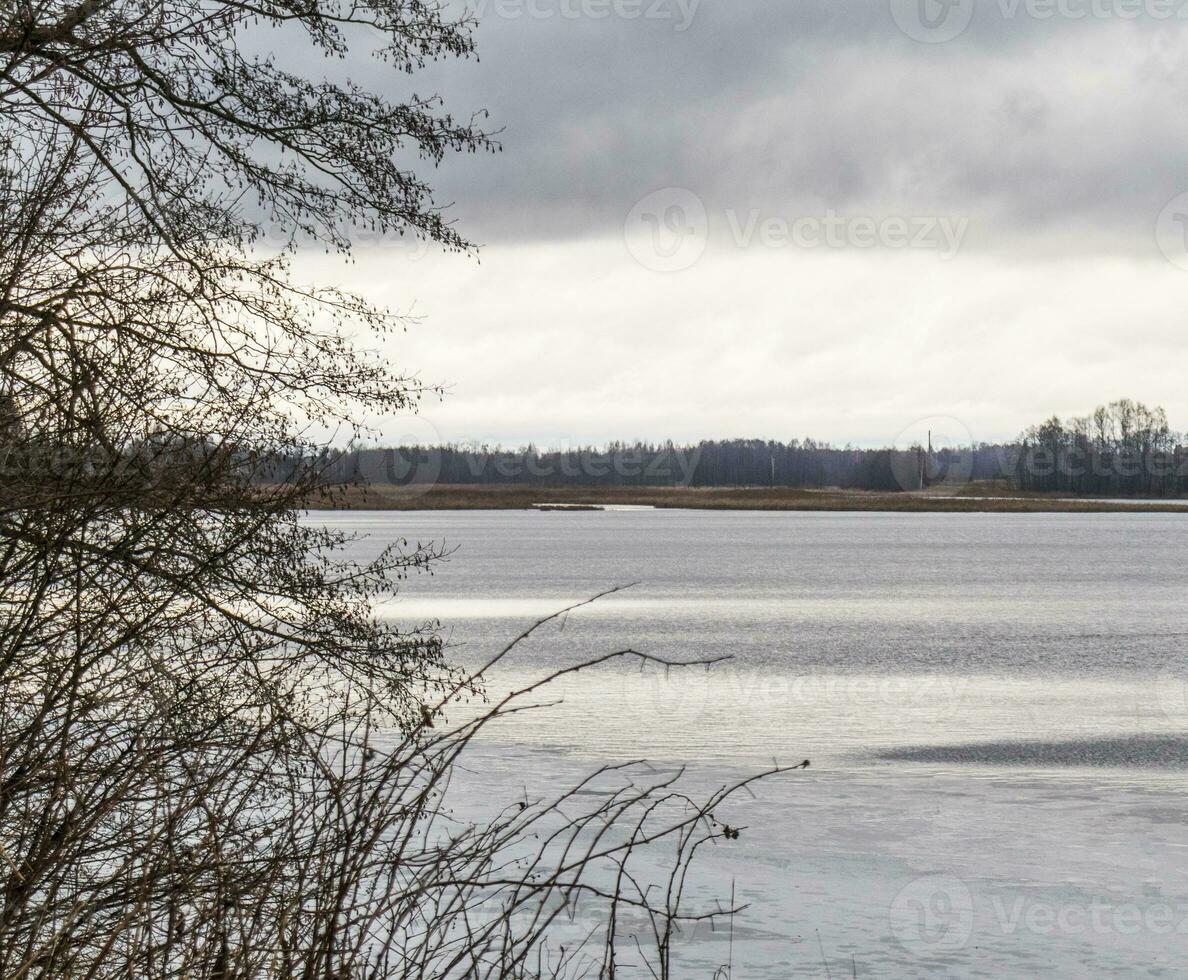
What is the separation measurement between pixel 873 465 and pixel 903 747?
154419 millimetres

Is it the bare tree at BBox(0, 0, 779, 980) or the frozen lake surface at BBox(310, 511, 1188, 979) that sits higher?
the bare tree at BBox(0, 0, 779, 980)

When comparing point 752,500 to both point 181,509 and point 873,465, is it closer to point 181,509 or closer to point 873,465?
point 873,465

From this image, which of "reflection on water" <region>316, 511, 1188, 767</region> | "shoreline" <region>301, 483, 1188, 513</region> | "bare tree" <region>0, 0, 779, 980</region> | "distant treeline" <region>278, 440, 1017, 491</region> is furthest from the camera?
"distant treeline" <region>278, 440, 1017, 491</region>

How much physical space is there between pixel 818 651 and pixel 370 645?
16.1 m

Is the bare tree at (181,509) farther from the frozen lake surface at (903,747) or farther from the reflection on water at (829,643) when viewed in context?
the reflection on water at (829,643)

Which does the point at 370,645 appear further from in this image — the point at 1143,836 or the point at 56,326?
the point at 1143,836

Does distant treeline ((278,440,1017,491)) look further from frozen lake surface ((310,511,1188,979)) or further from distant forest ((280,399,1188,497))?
frozen lake surface ((310,511,1188,979))

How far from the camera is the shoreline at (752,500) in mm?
121938

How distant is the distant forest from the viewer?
14212cm

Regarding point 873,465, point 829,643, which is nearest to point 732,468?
point 873,465

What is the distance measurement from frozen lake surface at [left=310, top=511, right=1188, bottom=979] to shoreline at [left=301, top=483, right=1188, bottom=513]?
250ft

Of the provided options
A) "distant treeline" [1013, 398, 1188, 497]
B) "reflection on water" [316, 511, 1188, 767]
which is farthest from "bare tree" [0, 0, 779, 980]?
"distant treeline" [1013, 398, 1188, 497]

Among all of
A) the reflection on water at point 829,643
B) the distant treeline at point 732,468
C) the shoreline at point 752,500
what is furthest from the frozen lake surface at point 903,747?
the distant treeline at point 732,468

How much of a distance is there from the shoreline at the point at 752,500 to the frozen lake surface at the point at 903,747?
76.1 metres
